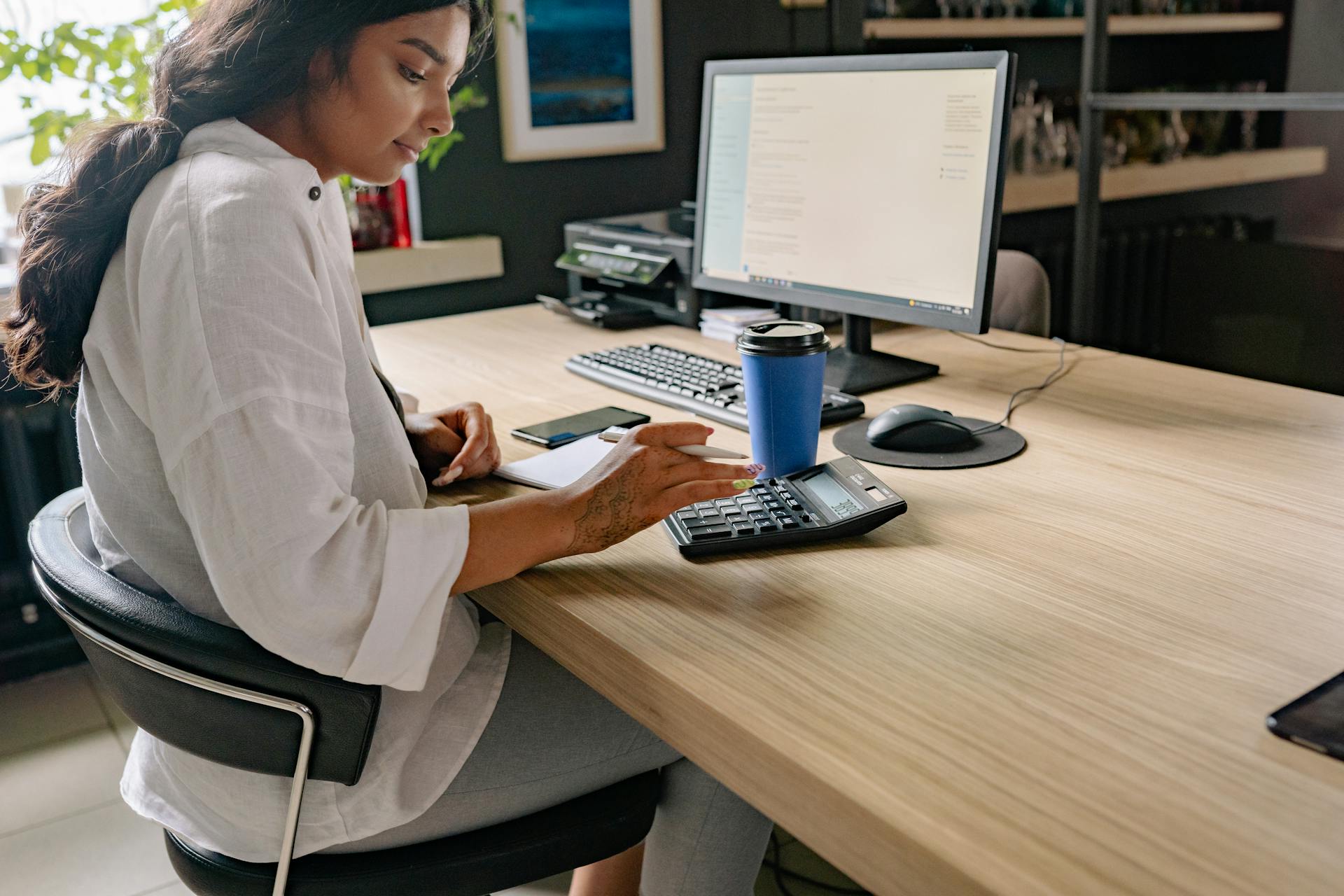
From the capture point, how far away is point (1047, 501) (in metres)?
1.12

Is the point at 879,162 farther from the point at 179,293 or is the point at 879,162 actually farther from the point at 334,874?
the point at 334,874

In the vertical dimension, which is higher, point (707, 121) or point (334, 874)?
point (707, 121)

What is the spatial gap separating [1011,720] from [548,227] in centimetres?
278

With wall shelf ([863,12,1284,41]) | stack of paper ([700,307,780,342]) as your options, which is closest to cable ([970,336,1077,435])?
stack of paper ([700,307,780,342])

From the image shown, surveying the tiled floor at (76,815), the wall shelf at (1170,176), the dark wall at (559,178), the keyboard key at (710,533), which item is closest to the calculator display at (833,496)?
the keyboard key at (710,533)

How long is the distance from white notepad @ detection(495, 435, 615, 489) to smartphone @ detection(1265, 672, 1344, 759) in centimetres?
70

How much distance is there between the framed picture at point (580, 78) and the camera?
122 inches

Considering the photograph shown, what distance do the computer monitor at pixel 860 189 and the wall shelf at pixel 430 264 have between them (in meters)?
1.34

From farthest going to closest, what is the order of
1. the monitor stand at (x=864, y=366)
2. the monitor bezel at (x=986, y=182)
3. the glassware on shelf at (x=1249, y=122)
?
the glassware on shelf at (x=1249, y=122) → the monitor stand at (x=864, y=366) → the monitor bezel at (x=986, y=182)

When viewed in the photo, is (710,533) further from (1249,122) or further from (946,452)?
(1249,122)

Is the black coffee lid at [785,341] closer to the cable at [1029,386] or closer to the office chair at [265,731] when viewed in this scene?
the cable at [1029,386]

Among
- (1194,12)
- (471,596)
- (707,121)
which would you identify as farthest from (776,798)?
(1194,12)

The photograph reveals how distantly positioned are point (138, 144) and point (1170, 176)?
3929 mm

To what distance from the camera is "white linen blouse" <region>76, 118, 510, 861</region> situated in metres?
0.85
